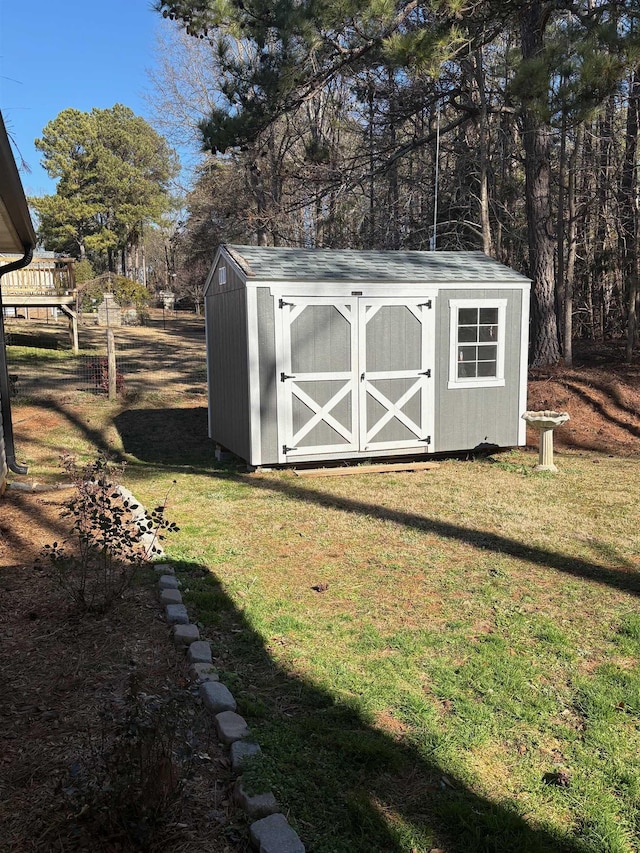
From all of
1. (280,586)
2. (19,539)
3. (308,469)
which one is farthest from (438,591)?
(308,469)

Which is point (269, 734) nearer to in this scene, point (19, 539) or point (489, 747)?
point (489, 747)

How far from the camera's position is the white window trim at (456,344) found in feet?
26.8

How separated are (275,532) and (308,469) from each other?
2532mm

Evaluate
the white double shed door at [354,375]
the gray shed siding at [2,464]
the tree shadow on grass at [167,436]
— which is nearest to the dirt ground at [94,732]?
the gray shed siding at [2,464]

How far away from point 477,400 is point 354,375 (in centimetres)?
169

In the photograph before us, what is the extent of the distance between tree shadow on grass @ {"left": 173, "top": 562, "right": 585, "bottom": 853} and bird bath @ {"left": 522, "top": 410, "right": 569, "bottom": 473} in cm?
527

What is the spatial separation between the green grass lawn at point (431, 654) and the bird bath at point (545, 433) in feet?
2.87

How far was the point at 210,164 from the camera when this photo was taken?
20484 mm

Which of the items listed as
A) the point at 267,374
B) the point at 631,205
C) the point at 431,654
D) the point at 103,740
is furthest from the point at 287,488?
the point at 631,205

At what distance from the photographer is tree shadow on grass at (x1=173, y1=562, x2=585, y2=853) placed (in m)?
2.17

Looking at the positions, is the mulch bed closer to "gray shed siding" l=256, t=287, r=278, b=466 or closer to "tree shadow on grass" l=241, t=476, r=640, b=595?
"tree shadow on grass" l=241, t=476, r=640, b=595

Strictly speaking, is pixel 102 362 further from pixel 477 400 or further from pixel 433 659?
pixel 433 659

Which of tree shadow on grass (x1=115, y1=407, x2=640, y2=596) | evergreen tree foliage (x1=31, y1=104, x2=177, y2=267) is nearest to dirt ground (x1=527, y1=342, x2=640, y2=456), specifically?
tree shadow on grass (x1=115, y1=407, x2=640, y2=596)

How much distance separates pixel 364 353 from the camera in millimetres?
7836
